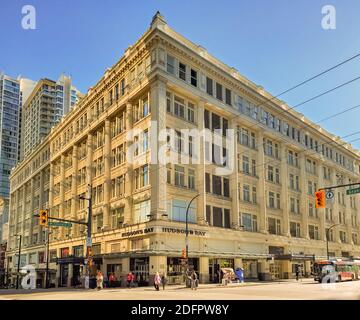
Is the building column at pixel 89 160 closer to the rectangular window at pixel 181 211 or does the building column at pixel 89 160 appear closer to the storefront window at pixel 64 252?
the storefront window at pixel 64 252

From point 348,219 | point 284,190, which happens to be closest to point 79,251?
point 284,190

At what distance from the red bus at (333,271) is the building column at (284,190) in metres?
10.6

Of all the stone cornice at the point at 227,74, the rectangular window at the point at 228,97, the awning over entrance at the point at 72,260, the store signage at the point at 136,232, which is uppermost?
the stone cornice at the point at 227,74

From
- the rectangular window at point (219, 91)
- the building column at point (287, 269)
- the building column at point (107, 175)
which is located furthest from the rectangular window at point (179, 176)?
the building column at point (287, 269)

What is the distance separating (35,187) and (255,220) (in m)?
48.3

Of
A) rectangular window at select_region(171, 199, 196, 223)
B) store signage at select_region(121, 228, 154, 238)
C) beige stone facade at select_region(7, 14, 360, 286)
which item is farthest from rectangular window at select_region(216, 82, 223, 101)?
store signage at select_region(121, 228, 154, 238)

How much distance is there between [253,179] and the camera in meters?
57.2

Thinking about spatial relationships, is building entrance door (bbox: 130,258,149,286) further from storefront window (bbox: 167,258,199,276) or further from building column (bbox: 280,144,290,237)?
building column (bbox: 280,144,290,237)

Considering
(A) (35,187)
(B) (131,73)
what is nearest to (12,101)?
(A) (35,187)

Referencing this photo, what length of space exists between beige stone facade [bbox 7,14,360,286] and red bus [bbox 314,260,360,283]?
682 cm

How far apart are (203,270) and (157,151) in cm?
1336

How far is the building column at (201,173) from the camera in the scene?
46375 mm

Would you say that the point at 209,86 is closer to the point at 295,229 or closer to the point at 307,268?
the point at 295,229

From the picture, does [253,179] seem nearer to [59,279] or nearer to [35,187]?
[59,279]
